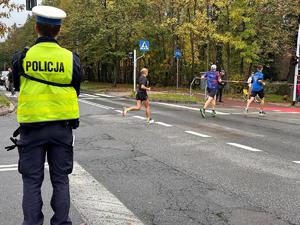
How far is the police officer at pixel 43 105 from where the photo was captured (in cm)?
335

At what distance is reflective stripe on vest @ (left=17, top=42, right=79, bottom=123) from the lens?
10.9 ft

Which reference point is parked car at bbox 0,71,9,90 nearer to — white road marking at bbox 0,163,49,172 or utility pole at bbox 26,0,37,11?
utility pole at bbox 26,0,37,11

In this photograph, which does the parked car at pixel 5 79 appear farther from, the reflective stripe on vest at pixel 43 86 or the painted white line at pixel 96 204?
the reflective stripe on vest at pixel 43 86

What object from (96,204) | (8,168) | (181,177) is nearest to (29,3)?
(8,168)

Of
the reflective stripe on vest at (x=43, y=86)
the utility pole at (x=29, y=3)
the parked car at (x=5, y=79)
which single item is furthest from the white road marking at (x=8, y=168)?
the parked car at (x=5, y=79)

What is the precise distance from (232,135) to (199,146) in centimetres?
195

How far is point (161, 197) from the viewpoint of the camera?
16.8 feet

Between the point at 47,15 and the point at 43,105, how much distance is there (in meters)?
0.72

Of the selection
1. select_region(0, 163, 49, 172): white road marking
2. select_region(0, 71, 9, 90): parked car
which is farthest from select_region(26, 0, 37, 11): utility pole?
select_region(0, 71, 9, 90): parked car

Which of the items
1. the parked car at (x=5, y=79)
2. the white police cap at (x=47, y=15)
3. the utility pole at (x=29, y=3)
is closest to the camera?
the white police cap at (x=47, y=15)

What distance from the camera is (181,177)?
6105 mm

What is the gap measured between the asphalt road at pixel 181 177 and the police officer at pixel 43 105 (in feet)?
3.38

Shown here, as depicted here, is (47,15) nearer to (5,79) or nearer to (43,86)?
(43,86)

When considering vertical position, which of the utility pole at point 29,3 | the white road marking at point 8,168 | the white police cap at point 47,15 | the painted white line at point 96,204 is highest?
the utility pole at point 29,3
